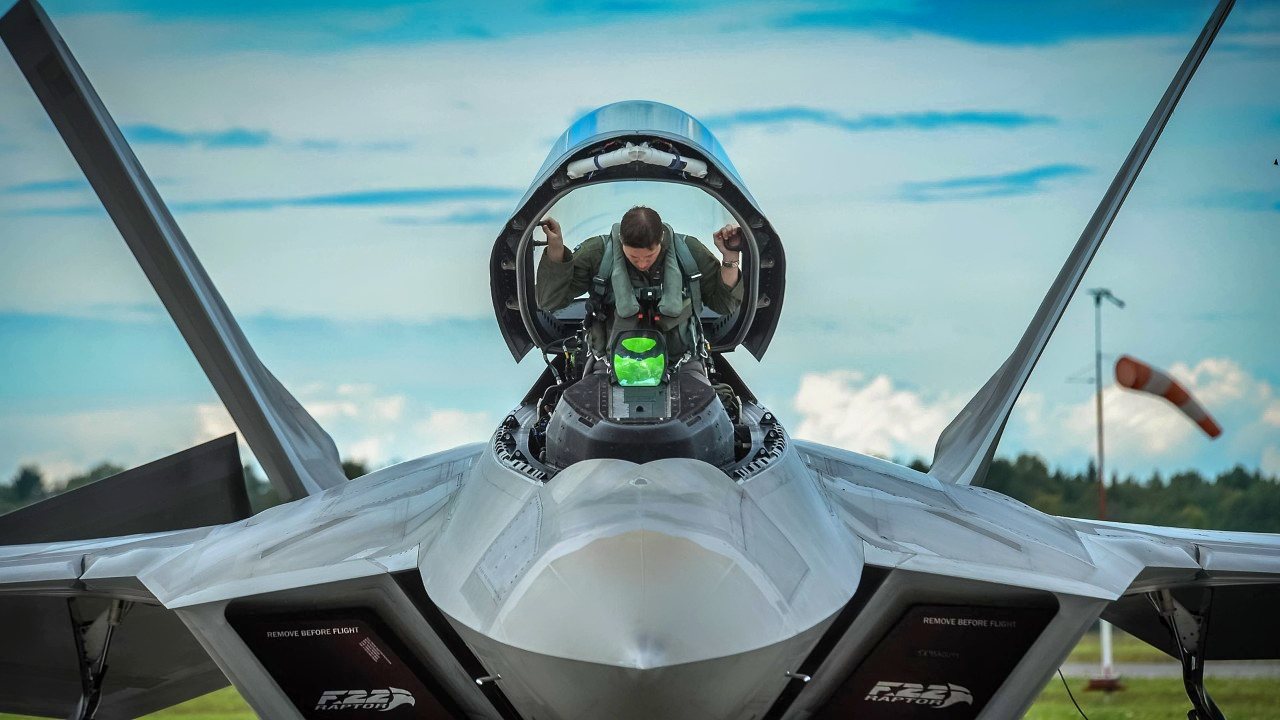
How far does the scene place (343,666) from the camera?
5.46 m

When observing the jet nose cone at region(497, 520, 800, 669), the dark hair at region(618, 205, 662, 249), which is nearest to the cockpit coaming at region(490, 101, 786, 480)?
the dark hair at region(618, 205, 662, 249)

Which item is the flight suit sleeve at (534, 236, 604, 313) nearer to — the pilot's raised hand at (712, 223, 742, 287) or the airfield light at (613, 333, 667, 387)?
the pilot's raised hand at (712, 223, 742, 287)

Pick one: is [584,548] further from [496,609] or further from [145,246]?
[145,246]

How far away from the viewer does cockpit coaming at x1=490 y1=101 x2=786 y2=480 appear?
5.17 m

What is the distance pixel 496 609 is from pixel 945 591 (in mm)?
2005

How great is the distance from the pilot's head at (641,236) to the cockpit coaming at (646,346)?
0.45 metres

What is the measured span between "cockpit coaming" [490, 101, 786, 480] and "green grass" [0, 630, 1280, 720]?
869 cm

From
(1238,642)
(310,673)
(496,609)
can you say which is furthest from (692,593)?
(1238,642)

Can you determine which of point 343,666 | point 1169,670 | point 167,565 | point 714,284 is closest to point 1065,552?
point 714,284

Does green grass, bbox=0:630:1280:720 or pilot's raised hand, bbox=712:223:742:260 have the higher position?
pilot's raised hand, bbox=712:223:742:260

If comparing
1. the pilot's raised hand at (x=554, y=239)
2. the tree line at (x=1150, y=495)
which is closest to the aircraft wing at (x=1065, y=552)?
the pilot's raised hand at (x=554, y=239)

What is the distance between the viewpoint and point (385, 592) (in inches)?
209

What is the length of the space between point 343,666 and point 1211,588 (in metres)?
4.56

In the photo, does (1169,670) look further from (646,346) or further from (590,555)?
(590,555)
